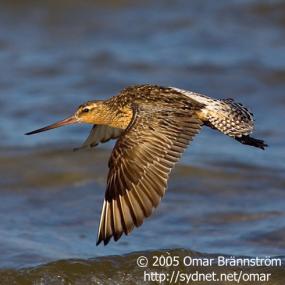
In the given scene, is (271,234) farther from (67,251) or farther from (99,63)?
(99,63)

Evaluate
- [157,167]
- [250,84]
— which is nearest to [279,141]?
[250,84]

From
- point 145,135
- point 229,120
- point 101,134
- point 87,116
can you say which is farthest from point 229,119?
point 101,134

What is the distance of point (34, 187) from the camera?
8133 mm

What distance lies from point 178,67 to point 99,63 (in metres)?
0.93

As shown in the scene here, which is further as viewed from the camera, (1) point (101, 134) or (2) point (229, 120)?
(1) point (101, 134)

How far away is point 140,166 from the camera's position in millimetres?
5766

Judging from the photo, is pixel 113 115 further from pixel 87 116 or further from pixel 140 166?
pixel 140 166

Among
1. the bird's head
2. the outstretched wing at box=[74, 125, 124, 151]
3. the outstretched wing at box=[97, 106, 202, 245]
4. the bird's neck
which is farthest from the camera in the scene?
the outstretched wing at box=[74, 125, 124, 151]

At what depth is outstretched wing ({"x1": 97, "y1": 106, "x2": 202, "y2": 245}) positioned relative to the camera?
Result: 5.55 metres

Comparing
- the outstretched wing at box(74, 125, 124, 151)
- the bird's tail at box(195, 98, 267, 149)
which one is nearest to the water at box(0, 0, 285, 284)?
the outstretched wing at box(74, 125, 124, 151)

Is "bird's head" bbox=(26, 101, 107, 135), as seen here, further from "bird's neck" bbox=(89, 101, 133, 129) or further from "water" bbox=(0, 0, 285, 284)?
"water" bbox=(0, 0, 285, 284)

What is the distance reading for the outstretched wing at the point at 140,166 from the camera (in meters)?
5.55

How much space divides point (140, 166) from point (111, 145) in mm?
3364

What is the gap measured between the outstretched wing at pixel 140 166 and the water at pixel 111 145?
2.20 ft
